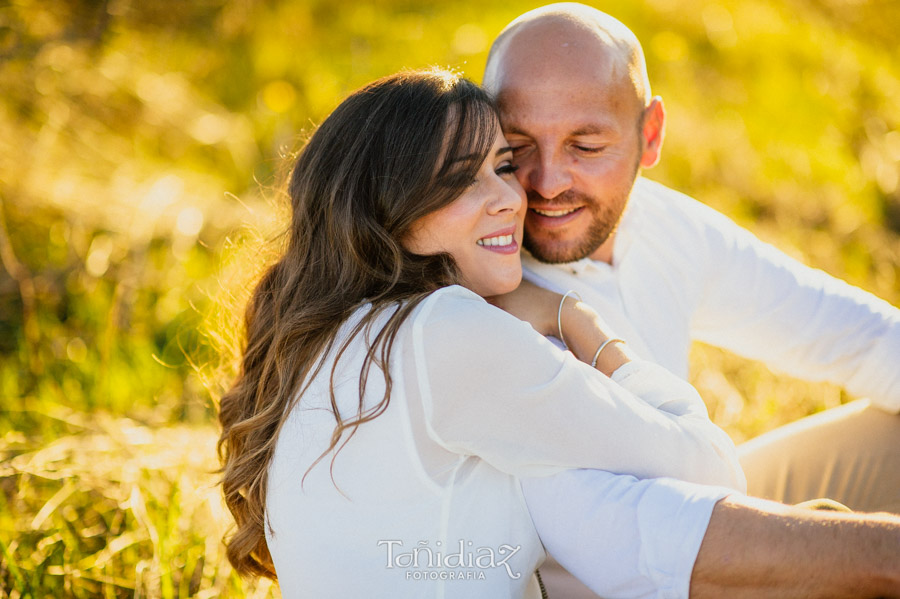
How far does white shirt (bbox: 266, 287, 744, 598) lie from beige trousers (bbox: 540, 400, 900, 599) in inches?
43.9

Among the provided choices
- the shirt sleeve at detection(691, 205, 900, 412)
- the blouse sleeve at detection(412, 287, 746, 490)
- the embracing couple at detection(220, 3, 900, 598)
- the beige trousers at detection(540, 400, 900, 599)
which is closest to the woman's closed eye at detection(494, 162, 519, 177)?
the embracing couple at detection(220, 3, 900, 598)

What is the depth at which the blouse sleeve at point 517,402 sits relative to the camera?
1.68 metres

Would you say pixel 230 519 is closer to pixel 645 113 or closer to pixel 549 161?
pixel 549 161

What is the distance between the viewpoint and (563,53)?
252 cm

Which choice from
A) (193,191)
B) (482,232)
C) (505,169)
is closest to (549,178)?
(505,169)

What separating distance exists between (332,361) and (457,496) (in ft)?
1.37

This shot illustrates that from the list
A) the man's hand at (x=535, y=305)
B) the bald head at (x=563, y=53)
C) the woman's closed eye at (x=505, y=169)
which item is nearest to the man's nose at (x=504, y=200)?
the woman's closed eye at (x=505, y=169)

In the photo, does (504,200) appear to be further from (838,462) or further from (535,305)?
(838,462)

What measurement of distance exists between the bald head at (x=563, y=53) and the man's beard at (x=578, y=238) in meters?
0.35

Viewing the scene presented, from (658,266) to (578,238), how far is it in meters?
0.33

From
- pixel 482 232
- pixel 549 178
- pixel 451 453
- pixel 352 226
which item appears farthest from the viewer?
pixel 549 178

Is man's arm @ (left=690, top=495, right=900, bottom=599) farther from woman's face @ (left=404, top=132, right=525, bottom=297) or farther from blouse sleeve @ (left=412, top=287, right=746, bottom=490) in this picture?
woman's face @ (left=404, top=132, right=525, bottom=297)

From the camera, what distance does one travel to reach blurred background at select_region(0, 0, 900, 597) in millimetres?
2819

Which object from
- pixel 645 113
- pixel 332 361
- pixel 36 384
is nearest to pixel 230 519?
pixel 332 361
